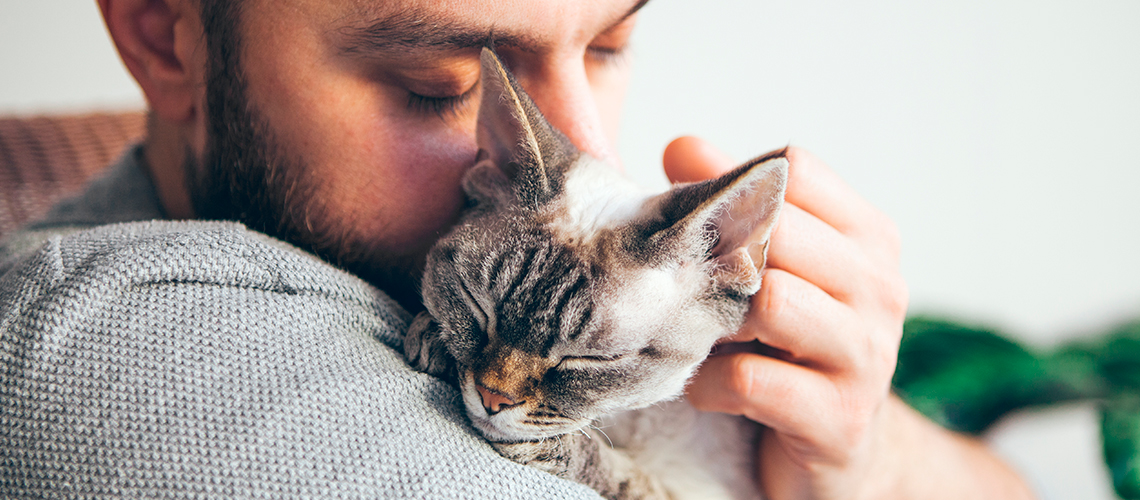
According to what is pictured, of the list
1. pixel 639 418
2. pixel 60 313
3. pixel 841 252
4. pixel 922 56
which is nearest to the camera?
pixel 60 313

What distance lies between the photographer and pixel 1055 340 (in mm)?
3230

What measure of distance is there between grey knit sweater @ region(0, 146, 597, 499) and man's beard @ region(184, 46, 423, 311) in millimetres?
277

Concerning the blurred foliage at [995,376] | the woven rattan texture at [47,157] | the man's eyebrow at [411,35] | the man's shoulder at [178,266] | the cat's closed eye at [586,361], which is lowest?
the blurred foliage at [995,376]

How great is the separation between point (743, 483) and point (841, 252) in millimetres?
529

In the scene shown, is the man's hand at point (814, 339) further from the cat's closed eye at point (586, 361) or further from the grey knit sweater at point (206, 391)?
the grey knit sweater at point (206, 391)

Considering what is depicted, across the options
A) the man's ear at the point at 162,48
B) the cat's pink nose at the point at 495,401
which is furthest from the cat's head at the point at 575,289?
the man's ear at the point at 162,48

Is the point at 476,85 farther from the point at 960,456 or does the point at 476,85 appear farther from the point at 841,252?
the point at 960,456

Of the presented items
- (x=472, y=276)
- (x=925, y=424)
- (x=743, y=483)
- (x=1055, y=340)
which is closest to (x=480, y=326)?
(x=472, y=276)

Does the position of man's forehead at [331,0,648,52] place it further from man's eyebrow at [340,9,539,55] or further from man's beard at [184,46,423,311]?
man's beard at [184,46,423,311]

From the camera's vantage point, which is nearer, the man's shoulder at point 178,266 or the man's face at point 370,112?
the man's shoulder at point 178,266

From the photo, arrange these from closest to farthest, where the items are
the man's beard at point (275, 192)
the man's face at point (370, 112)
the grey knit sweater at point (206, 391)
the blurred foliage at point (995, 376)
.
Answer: the grey knit sweater at point (206, 391), the man's face at point (370, 112), the man's beard at point (275, 192), the blurred foliage at point (995, 376)

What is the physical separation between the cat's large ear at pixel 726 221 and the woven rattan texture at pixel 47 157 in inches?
79.5

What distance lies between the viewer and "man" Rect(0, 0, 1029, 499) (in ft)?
2.43

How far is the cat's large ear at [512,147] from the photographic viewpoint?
0.99 m
